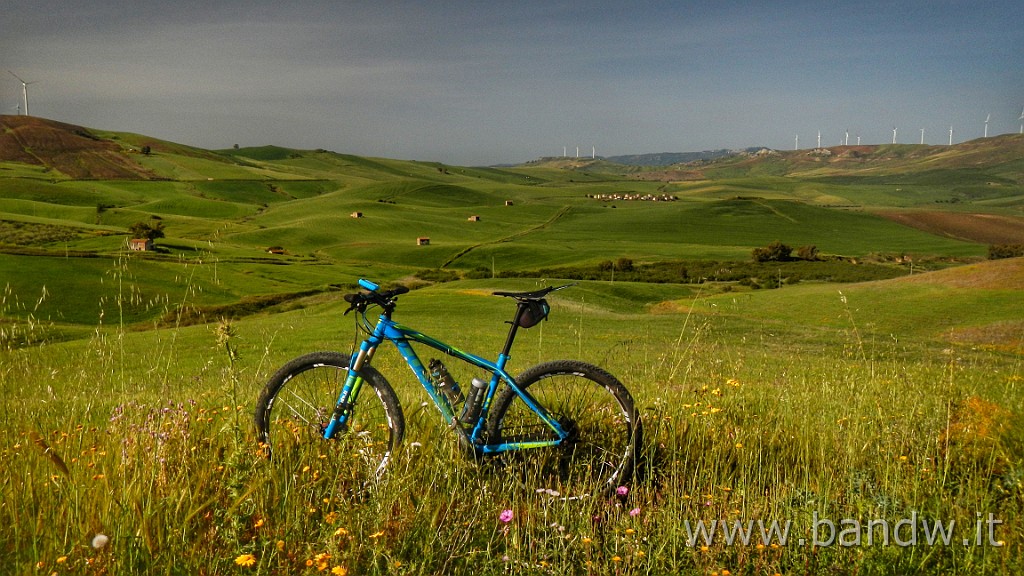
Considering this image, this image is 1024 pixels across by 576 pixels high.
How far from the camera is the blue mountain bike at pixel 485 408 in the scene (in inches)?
197

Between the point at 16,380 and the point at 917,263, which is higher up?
the point at 16,380

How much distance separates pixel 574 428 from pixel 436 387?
45.4 inches

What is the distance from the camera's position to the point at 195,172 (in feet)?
647

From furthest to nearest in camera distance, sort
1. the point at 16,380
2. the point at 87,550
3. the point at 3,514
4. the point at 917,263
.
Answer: the point at 917,263
the point at 16,380
the point at 3,514
the point at 87,550

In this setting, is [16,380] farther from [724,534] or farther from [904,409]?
[904,409]

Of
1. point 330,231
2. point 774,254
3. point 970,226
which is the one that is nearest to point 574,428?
point 774,254

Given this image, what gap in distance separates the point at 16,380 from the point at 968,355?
2637cm

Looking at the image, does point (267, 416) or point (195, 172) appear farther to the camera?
point (195, 172)

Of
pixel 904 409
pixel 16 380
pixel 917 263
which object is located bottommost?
pixel 917 263

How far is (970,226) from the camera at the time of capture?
5197 inches

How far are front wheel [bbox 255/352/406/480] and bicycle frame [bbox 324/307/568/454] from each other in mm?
82

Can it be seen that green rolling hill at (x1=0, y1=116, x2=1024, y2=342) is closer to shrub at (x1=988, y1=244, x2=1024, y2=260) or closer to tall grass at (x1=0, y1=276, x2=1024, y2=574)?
shrub at (x1=988, y1=244, x2=1024, y2=260)

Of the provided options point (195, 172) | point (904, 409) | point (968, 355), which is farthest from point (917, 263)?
point (195, 172)

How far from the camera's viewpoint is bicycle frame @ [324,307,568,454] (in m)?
5.04
